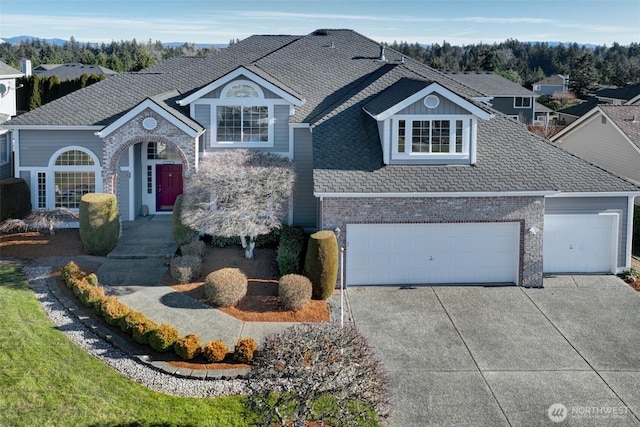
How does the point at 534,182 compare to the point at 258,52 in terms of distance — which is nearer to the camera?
the point at 534,182

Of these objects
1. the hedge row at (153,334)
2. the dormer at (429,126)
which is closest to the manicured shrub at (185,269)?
the hedge row at (153,334)

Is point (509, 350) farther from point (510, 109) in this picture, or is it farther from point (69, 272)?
point (510, 109)

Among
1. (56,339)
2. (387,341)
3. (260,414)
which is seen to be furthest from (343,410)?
(56,339)

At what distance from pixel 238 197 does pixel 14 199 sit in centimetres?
893

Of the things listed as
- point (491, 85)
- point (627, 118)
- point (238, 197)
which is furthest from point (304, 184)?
point (491, 85)

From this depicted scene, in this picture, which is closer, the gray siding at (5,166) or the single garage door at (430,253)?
the single garage door at (430,253)

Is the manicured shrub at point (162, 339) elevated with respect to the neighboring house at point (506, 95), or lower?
lower

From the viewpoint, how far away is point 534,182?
1922cm

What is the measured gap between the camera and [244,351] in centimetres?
1354

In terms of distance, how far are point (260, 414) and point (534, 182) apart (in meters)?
12.4

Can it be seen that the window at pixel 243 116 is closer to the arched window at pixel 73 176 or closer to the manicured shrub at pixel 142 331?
the arched window at pixel 73 176

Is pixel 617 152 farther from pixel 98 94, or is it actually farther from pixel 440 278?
pixel 98 94

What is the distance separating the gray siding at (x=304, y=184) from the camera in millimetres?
22781

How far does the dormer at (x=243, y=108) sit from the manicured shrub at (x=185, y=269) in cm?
535
